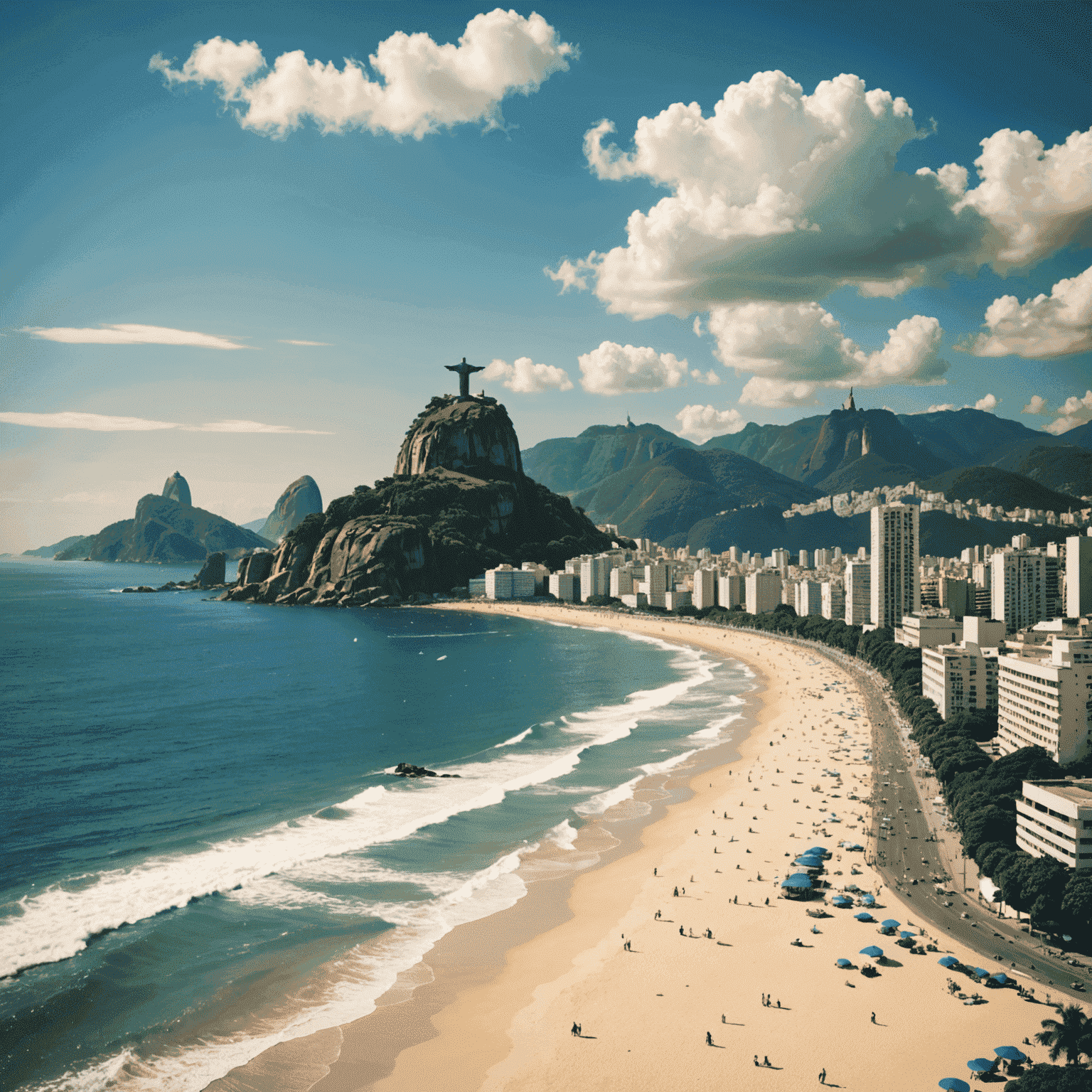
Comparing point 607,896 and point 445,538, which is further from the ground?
point 445,538

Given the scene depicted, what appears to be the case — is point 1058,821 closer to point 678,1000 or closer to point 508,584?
point 678,1000

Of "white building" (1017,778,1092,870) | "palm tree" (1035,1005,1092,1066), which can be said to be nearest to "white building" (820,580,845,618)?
"white building" (1017,778,1092,870)

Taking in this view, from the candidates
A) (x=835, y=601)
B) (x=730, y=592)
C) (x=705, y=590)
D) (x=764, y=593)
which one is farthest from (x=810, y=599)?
(x=705, y=590)

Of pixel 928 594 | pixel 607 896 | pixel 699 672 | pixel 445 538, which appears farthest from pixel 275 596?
pixel 607 896

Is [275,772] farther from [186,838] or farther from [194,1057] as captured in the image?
[194,1057]

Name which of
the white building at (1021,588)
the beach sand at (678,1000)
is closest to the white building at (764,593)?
the white building at (1021,588)

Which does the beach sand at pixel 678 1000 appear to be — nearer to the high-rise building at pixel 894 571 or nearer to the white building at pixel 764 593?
the high-rise building at pixel 894 571
